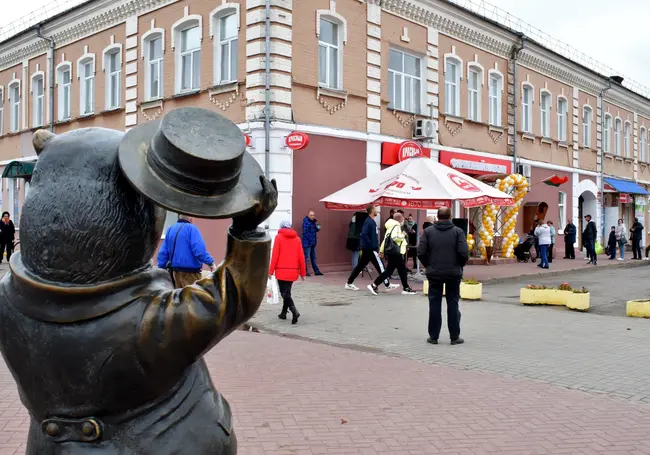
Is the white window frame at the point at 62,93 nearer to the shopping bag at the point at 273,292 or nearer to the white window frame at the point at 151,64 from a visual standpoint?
the white window frame at the point at 151,64

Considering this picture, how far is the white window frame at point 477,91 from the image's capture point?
867 inches

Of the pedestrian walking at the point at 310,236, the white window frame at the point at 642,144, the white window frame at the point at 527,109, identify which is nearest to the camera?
the pedestrian walking at the point at 310,236

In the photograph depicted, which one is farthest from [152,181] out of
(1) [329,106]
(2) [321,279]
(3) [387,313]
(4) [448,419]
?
(1) [329,106]

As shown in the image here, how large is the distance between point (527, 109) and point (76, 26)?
1693 cm

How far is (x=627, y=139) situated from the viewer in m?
33.4

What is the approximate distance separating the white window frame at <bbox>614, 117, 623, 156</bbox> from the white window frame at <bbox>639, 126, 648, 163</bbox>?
2.87m

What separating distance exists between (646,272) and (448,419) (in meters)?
17.9

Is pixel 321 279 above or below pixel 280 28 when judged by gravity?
below

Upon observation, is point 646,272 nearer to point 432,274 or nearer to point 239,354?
point 432,274

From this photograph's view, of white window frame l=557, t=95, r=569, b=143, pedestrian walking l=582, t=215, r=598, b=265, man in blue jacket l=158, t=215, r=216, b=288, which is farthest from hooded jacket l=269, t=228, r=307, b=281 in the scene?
white window frame l=557, t=95, r=569, b=143

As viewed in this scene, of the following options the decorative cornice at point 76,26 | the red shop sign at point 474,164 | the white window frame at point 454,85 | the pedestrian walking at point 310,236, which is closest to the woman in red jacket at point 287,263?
the pedestrian walking at point 310,236

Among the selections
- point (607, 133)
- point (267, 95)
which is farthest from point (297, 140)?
point (607, 133)

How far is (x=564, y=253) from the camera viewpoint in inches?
→ 1033

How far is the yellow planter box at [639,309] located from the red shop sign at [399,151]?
8.57 metres
